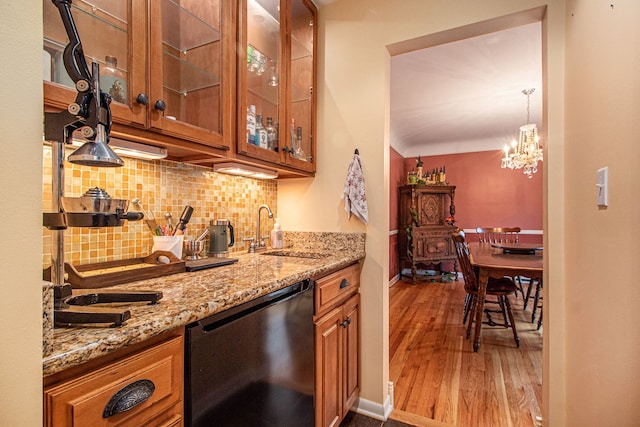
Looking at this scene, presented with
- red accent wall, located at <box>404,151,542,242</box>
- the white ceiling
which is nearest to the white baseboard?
the white ceiling

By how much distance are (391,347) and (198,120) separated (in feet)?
7.78

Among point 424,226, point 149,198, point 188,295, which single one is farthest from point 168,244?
point 424,226

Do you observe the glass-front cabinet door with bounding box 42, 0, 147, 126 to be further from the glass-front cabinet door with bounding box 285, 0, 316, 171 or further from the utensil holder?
the glass-front cabinet door with bounding box 285, 0, 316, 171

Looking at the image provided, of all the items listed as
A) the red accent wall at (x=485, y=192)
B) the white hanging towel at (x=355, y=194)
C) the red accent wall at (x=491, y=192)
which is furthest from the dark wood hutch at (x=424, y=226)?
the white hanging towel at (x=355, y=194)

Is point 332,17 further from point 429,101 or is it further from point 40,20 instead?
point 429,101

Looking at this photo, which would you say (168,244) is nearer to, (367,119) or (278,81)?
(278,81)

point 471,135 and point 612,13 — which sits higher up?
point 471,135

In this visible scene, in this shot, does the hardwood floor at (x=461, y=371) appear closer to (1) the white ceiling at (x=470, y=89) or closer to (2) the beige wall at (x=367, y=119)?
(2) the beige wall at (x=367, y=119)

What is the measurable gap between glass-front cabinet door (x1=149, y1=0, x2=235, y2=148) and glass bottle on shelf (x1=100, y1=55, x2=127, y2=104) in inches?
3.3

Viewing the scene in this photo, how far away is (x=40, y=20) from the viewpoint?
0.49m

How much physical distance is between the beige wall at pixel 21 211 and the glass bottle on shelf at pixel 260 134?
3.25 ft

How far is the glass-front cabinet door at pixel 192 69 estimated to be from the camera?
1005mm

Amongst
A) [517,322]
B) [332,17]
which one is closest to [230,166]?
[332,17]

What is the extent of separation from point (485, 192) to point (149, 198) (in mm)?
5577
